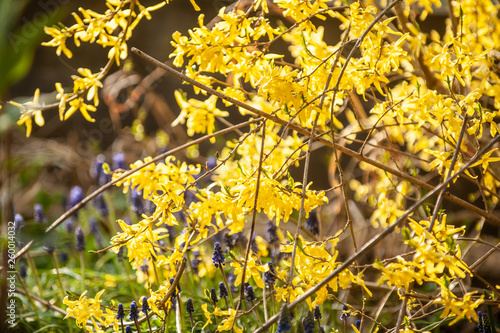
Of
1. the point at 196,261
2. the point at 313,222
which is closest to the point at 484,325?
the point at 313,222

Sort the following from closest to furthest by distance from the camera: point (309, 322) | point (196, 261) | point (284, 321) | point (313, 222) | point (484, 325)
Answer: point (284, 321) → point (309, 322) → point (484, 325) → point (313, 222) → point (196, 261)

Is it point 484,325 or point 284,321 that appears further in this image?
point 484,325

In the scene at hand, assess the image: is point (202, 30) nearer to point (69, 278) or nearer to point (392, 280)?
point (392, 280)

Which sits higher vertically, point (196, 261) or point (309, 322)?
point (196, 261)

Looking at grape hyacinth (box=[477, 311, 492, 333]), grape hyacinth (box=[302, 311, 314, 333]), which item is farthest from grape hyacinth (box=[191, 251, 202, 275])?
grape hyacinth (box=[477, 311, 492, 333])

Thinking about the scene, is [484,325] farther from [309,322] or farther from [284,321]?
[284,321]

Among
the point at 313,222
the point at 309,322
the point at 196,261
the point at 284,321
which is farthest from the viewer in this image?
the point at 196,261

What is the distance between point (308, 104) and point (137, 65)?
3.04 metres

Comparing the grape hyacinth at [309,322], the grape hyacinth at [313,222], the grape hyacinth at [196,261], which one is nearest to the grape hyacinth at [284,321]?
the grape hyacinth at [309,322]

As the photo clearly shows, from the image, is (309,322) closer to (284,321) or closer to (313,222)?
(284,321)

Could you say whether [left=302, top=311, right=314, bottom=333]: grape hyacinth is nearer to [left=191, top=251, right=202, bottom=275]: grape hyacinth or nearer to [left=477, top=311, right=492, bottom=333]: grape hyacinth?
[left=477, top=311, right=492, bottom=333]: grape hyacinth

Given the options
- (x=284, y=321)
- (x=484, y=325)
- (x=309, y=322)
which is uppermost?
(x=284, y=321)

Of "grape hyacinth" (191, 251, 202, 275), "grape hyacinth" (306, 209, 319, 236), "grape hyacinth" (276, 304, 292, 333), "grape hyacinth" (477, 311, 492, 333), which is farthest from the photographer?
"grape hyacinth" (191, 251, 202, 275)

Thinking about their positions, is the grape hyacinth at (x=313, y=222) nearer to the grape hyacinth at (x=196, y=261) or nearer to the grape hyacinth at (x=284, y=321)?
the grape hyacinth at (x=196, y=261)
